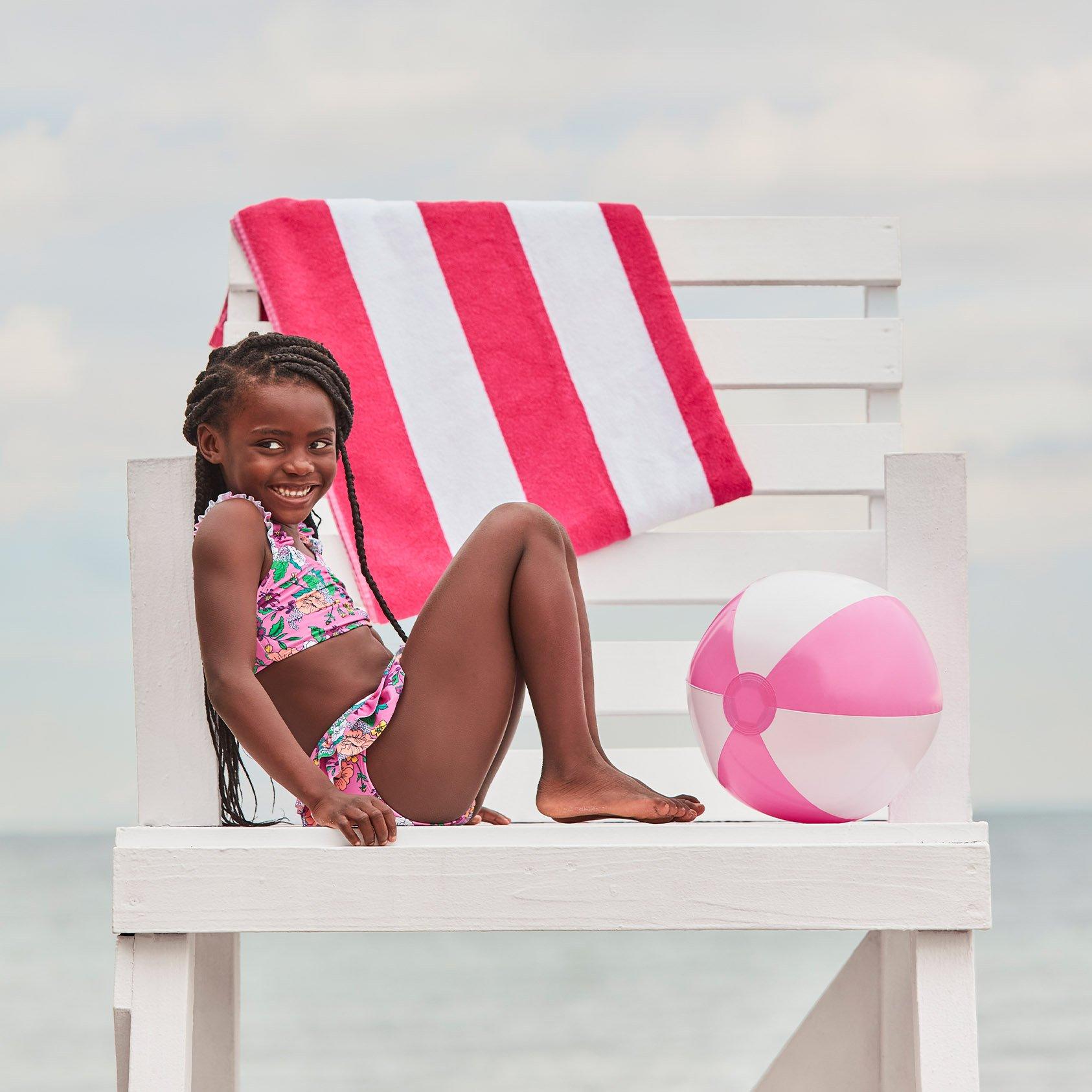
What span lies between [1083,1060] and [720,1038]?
99 cm

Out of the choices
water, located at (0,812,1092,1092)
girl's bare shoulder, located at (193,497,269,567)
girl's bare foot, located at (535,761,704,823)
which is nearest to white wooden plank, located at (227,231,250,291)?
girl's bare shoulder, located at (193,497,269,567)

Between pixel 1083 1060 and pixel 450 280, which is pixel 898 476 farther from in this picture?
pixel 1083 1060

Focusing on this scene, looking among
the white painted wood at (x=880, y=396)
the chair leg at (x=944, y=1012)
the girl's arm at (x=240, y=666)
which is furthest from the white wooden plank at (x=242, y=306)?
the chair leg at (x=944, y=1012)

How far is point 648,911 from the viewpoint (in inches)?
38.4

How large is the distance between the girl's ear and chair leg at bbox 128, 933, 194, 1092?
0.52 meters

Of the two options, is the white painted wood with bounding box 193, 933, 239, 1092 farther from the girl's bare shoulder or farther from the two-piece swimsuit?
the girl's bare shoulder

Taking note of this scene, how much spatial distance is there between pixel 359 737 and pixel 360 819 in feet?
0.83

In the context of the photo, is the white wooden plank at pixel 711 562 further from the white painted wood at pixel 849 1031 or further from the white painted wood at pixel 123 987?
the white painted wood at pixel 123 987

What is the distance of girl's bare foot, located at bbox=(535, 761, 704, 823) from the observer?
3.77ft

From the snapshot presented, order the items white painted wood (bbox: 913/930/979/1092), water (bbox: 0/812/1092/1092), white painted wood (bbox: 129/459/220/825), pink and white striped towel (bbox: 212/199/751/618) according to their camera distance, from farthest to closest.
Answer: water (bbox: 0/812/1092/1092) → pink and white striped towel (bbox: 212/199/751/618) → white painted wood (bbox: 129/459/220/825) → white painted wood (bbox: 913/930/979/1092)

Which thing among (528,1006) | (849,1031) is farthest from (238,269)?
(528,1006)

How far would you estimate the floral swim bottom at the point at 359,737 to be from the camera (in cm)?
124

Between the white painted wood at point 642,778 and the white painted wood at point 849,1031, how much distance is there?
305 millimetres

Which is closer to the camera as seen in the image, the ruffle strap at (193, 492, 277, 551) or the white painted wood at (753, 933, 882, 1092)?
the ruffle strap at (193, 492, 277, 551)
